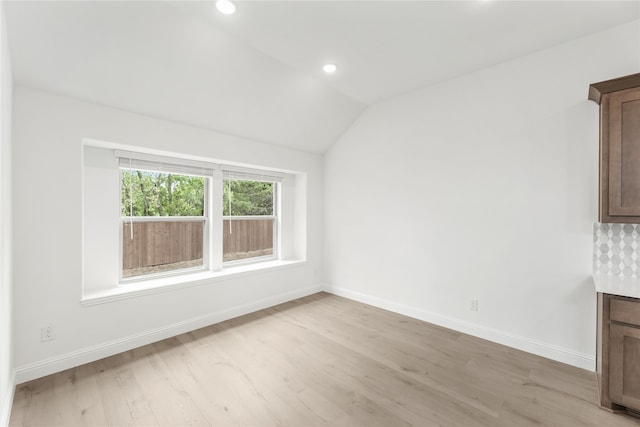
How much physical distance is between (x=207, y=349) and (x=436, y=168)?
10.4ft

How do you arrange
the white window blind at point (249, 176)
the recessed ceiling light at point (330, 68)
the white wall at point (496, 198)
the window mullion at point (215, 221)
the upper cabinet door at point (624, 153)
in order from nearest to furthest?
the upper cabinet door at point (624, 153) < the white wall at point (496, 198) < the recessed ceiling light at point (330, 68) < the window mullion at point (215, 221) < the white window blind at point (249, 176)

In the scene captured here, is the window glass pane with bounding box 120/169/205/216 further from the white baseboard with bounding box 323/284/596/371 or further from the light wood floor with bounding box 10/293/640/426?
the white baseboard with bounding box 323/284/596/371

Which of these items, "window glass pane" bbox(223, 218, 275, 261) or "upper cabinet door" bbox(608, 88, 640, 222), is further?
"window glass pane" bbox(223, 218, 275, 261)

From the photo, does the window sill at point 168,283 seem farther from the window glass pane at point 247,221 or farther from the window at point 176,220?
the window glass pane at point 247,221

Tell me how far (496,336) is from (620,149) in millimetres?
1967

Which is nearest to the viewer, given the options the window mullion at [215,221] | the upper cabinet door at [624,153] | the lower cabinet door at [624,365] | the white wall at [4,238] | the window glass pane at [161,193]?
the white wall at [4,238]

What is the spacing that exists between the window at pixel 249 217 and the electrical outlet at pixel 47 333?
1.84 metres

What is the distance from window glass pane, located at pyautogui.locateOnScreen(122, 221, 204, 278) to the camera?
3043 mm

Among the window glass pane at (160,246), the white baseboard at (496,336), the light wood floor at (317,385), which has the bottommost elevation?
the light wood floor at (317,385)

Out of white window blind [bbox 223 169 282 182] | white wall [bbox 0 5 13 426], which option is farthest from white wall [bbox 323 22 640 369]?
white wall [bbox 0 5 13 426]

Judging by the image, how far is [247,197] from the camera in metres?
4.12

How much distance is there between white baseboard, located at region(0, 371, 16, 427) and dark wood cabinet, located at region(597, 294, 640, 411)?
386 centimetres

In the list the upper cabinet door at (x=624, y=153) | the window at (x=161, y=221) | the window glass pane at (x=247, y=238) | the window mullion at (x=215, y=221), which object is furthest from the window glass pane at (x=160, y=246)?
the upper cabinet door at (x=624, y=153)

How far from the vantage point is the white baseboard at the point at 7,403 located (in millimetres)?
1671
